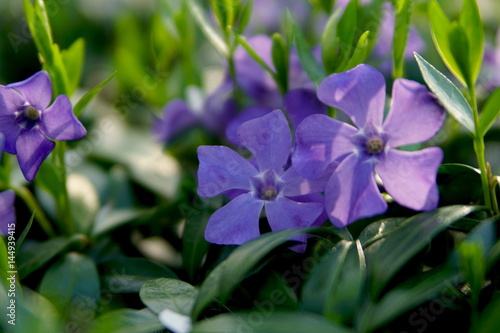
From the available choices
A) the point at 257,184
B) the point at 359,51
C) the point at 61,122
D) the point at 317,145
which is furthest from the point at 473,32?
the point at 61,122

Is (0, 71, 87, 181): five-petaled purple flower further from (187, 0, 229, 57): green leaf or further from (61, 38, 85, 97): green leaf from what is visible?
(187, 0, 229, 57): green leaf

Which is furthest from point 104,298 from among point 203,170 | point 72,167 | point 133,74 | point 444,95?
point 133,74

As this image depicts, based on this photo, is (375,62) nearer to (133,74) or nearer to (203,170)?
(203,170)

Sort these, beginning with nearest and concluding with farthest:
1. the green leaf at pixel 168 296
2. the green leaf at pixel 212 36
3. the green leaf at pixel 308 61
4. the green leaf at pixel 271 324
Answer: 1. the green leaf at pixel 271 324
2. the green leaf at pixel 168 296
3. the green leaf at pixel 308 61
4. the green leaf at pixel 212 36

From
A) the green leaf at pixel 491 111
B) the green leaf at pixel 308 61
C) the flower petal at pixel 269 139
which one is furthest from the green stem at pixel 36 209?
the green leaf at pixel 491 111

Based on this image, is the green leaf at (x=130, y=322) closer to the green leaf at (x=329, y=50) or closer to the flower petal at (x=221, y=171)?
the flower petal at (x=221, y=171)

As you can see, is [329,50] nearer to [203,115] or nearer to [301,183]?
[301,183]

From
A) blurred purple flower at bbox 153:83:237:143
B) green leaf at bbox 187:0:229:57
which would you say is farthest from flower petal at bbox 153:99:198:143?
green leaf at bbox 187:0:229:57
